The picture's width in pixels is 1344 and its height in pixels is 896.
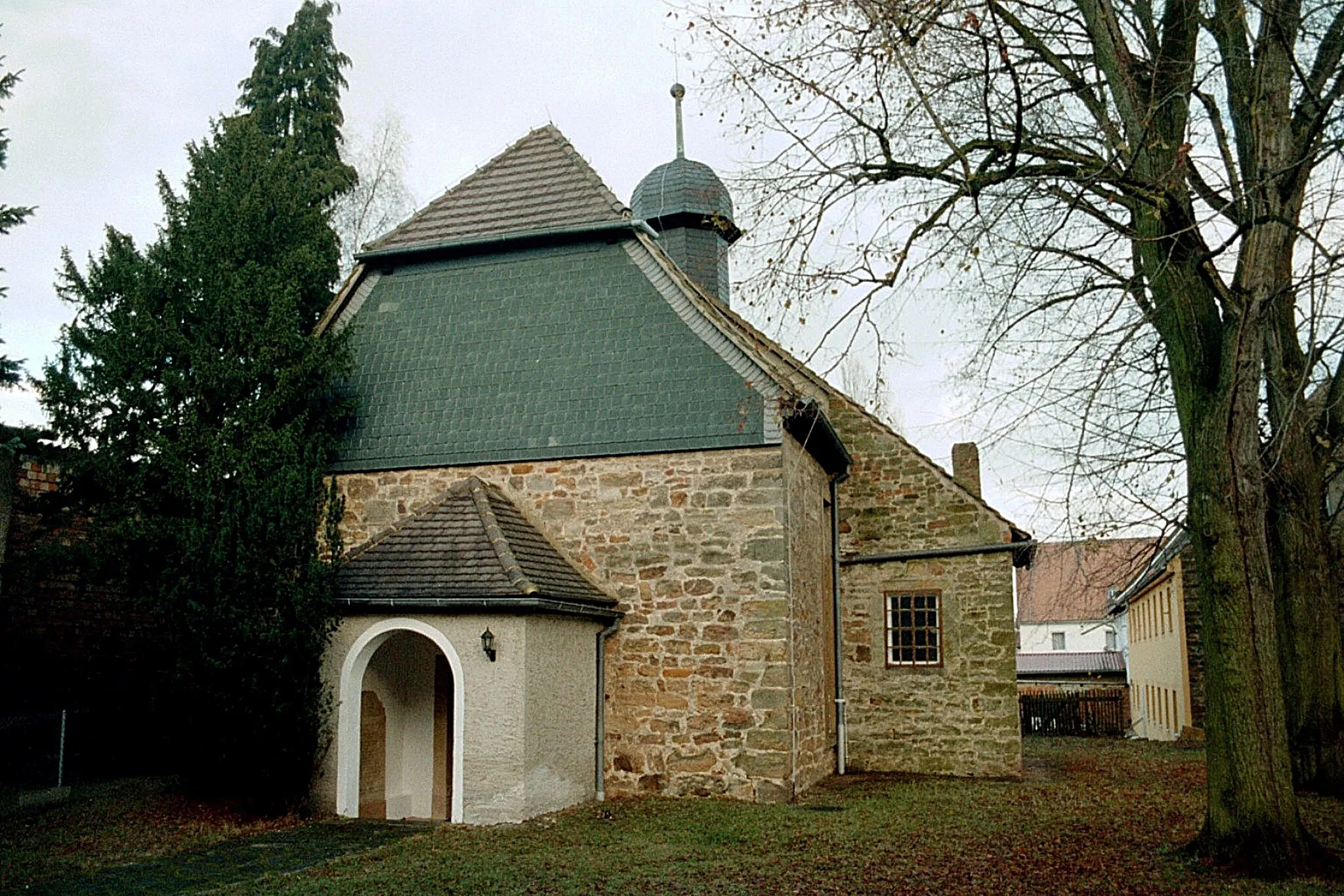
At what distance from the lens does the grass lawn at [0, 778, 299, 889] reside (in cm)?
925

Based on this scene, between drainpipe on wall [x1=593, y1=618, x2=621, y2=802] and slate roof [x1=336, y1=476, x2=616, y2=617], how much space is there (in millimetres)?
340

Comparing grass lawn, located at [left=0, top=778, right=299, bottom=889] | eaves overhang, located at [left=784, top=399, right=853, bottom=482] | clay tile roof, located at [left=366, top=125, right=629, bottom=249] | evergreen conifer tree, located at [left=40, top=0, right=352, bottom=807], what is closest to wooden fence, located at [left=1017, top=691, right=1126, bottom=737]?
eaves overhang, located at [left=784, top=399, right=853, bottom=482]

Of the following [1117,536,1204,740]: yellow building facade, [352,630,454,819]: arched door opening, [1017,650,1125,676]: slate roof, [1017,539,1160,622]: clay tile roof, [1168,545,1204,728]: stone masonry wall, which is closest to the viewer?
[1017,539,1160,622]: clay tile roof

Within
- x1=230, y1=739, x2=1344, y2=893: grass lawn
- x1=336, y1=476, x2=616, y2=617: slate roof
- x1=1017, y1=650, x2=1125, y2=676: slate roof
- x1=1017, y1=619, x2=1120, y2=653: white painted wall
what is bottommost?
x1=230, y1=739, x2=1344, y2=893: grass lawn

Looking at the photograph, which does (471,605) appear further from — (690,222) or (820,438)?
(690,222)

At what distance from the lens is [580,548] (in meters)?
13.8

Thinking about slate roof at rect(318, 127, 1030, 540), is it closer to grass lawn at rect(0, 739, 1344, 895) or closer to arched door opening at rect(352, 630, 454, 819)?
arched door opening at rect(352, 630, 454, 819)

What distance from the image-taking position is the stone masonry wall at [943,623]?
54.0ft

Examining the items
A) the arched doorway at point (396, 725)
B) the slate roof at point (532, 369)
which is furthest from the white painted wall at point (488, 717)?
the slate roof at point (532, 369)

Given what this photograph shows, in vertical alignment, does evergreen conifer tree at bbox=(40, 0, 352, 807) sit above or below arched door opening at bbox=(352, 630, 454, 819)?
above

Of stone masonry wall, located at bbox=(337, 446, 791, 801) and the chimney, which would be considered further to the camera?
the chimney

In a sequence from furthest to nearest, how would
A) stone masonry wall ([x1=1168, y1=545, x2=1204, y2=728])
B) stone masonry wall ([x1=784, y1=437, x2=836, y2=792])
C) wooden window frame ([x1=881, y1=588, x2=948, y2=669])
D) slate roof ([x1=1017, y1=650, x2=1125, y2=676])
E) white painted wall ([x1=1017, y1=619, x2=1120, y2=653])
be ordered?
white painted wall ([x1=1017, y1=619, x2=1120, y2=653]) < slate roof ([x1=1017, y1=650, x2=1125, y2=676]) < stone masonry wall ([x1=1168, y1=545, x2=1204, y2=728]) < wooden window frame ([x1=881, y1=588, x2=948, y2=669]) < stone masonry wall ([x1=784, y1=437, x2=836, y2=792])

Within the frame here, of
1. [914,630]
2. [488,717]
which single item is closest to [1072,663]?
[914,630]

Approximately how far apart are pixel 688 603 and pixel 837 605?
14.7 ft
